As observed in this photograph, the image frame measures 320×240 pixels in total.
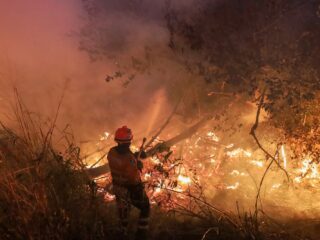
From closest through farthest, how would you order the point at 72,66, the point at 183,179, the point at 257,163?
the point at 183,179, the point at 257,163, the point at 72,66

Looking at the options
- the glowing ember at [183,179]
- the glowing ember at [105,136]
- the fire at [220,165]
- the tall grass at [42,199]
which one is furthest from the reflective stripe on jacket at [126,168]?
the glowing ember at [105,136]

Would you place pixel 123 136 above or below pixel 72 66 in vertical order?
below

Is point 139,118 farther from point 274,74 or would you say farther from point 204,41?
point 274,74

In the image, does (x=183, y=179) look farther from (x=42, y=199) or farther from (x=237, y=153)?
(x=42, y=199)

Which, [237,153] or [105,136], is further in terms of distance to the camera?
[105,136]

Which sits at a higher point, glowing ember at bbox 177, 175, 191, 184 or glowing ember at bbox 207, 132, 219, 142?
glowing ember at bbox 207, 132, 219, 142

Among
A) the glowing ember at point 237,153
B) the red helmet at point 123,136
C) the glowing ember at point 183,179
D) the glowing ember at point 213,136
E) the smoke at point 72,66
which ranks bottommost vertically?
the red helmet at point 123,136

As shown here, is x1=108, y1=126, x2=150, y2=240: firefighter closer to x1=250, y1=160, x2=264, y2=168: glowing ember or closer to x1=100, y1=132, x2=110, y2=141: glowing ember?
x1=100, y1=132, x2=110, y2=141: glowing ember

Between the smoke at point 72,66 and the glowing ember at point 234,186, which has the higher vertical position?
the smoke at point 72,66

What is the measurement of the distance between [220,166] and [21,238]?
19.0 ft

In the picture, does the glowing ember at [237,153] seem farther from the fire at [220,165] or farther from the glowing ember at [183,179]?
the glowing ember at [183,179]

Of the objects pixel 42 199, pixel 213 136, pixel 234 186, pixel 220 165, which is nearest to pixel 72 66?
pixel 213 136

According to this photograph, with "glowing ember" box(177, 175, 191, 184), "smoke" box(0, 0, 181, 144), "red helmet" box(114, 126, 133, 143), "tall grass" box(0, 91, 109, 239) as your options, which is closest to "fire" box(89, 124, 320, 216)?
"glowing ember" box(177, 175, 191, 184)

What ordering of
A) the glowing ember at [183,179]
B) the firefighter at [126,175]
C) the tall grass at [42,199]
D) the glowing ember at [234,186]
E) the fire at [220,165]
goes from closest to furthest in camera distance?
the tall grass at [42,199], the firefighter at [126,175], the glowing ember at [183,179], the fire at [220,165], the glowing ember at [234,186]
